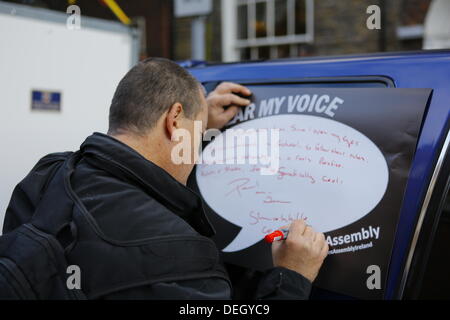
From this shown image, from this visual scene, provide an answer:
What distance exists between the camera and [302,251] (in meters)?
1.27

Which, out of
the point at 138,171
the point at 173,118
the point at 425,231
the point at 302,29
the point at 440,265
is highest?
the point at 302,29

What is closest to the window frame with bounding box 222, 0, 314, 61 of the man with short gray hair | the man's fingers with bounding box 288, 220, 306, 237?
the man with short gray hair

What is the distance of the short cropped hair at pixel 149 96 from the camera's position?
1.36m

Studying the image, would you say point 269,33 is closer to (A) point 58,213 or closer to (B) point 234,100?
(B) point 234,100

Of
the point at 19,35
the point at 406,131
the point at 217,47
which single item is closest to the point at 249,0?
the point at 217,47

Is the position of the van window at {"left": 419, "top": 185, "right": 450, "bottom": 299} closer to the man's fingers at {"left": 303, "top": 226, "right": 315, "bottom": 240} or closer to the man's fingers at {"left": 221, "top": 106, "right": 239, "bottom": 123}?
the man's fingers at {"left": 303, "top": 226, "right": 315, "bottom": 240}

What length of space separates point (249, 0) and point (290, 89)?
19.7 feet

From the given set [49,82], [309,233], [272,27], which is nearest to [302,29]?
[272,27]

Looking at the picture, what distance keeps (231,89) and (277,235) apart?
640mm

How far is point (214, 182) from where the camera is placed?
163 centimetres

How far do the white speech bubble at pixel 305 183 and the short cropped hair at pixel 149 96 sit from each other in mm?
291

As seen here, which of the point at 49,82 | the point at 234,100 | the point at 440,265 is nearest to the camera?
the point at 440,265

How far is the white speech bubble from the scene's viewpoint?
1314mm

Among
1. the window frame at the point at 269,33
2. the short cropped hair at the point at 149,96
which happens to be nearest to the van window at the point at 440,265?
the short cropped hair at the point at 149,96
